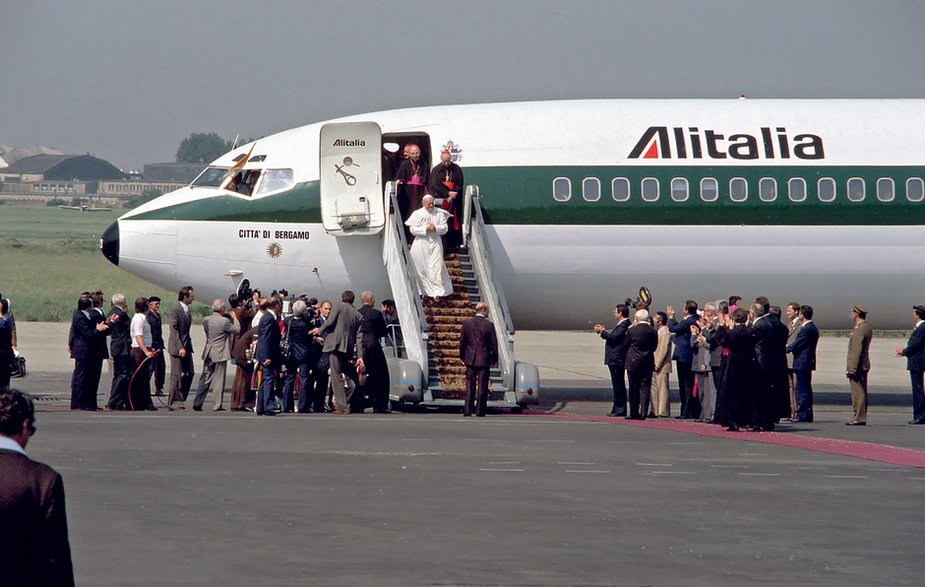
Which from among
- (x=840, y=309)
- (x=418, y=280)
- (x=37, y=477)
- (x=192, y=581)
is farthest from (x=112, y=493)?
(x=840, y=309)

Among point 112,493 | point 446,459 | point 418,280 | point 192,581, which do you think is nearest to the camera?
point 192,581

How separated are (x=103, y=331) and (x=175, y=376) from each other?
5.52 feet

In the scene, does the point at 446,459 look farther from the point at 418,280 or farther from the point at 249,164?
the point at 249,164

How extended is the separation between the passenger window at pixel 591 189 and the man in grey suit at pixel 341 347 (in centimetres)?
567

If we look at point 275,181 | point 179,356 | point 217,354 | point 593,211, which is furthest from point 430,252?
point 179,356

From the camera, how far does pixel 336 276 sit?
27.2 m

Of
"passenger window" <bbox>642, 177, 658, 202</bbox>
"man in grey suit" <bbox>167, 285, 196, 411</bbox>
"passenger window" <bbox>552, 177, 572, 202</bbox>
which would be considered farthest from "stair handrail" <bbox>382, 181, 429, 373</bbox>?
"passenger window" <bbox>642, 177, 658, 202</bbox>

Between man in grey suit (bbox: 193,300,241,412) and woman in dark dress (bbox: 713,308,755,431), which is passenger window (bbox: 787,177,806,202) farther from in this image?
man in grey suit (bbox: 193,300,241,412)

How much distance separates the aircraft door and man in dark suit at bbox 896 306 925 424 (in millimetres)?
9694

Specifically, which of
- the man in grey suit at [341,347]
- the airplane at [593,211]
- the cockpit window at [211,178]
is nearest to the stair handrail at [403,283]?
the airplane at [593,211]

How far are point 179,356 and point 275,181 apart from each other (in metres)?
4.82

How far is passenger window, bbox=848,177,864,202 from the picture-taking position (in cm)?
2748

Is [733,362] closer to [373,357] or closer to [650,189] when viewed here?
[373,357]

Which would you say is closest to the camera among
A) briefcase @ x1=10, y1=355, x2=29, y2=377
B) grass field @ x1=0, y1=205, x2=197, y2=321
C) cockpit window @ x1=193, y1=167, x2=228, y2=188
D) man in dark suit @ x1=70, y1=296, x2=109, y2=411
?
briefcase @ x1=10, y1=355, x2=29, y2=377
